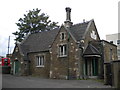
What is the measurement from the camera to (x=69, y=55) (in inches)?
888

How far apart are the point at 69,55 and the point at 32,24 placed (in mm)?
26463

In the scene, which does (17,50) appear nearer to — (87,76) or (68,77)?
(68,77)

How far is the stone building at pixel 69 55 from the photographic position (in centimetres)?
2197

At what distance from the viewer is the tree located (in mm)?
45672

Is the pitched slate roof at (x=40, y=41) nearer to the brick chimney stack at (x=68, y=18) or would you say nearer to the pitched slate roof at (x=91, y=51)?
the brick chimney stack at (x=68, y=18)

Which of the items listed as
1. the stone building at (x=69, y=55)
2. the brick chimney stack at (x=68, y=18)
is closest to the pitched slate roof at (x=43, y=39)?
the stone building at (x=69, y=55)

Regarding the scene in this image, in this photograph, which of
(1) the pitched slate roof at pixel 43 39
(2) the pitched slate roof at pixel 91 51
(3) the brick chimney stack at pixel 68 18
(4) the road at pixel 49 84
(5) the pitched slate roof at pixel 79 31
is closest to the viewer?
(4) the road at pixel 49 84

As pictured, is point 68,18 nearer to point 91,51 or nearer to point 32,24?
point 91,51

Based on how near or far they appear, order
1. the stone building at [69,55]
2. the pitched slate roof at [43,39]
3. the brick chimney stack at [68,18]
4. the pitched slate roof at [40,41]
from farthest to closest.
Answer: the brick chimney stack at [68,18] → the pitched slate roof at [40,41] → the pitched slate roof at [43,39] → the stone building at [69,55]

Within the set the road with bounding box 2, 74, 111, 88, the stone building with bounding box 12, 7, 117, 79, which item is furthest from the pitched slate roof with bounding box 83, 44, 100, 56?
the road with bounding box 2, 74, 111, 88

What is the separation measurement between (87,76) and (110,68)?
6.70m

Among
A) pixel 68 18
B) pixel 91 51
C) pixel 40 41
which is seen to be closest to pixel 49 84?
pixel 91 51

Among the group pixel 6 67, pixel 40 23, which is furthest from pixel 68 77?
pixel 40 23

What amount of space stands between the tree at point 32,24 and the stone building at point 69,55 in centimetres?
1743
